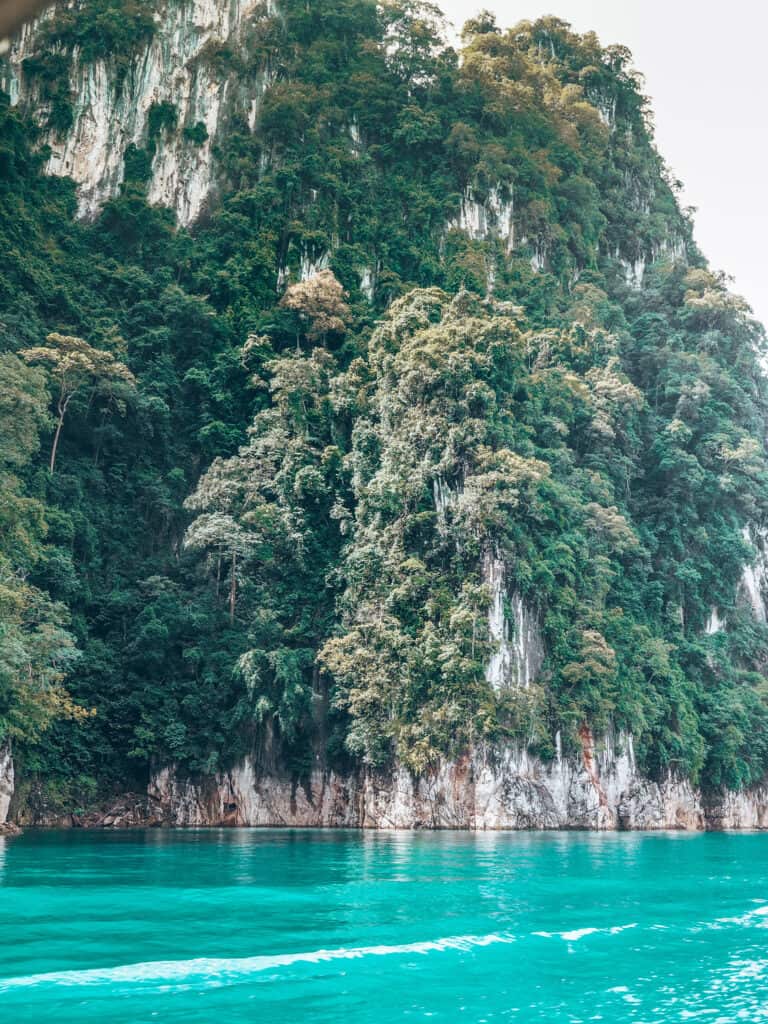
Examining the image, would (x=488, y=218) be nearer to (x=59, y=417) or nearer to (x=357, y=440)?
(x=357, y=440)

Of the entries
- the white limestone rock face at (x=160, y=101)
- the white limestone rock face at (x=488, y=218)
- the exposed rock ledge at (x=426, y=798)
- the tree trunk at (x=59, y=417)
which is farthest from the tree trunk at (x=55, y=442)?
the white limestone rock face at (x=488, y=218)

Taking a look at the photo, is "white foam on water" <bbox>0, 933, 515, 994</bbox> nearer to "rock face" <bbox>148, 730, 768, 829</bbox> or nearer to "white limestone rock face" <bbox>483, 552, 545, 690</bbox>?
"rock face" <bbox>148, 730, 768, 829</bbox>

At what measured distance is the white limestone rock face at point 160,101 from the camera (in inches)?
1735

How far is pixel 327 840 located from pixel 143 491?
16.5 meters

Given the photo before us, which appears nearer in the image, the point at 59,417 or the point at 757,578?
the point at 59,417

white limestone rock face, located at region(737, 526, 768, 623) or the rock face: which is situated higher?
white limestone rock face, located at region(737, 526, 768, 623)

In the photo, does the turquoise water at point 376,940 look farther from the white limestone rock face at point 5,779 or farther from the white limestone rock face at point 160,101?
the white limestone rock face at point 160,101

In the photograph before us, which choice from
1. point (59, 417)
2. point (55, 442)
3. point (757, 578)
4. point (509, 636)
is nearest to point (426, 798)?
point (509, 636)

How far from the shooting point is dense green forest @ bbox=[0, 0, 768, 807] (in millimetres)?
31547

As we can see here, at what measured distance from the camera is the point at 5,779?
2662 cm

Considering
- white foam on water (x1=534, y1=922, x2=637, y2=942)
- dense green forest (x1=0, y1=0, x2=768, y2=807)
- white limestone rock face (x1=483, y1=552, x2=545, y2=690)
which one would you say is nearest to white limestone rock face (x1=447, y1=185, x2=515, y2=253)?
dense green forest (x1=0, y1=0, x2=768, y2=807)

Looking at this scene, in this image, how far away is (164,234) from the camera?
4325 cm

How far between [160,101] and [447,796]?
34.1m

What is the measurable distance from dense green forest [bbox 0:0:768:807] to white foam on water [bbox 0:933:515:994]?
1478 centimetres
